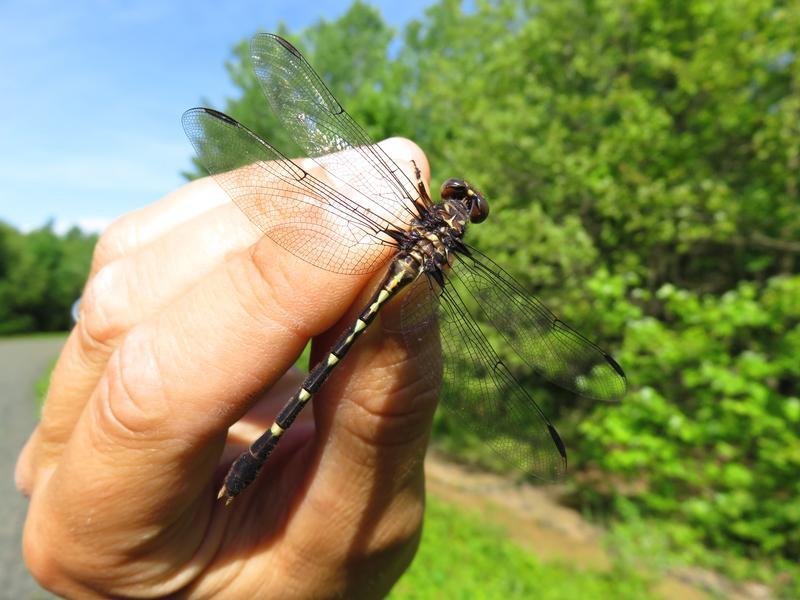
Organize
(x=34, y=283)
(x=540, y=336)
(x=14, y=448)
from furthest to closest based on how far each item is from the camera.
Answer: (x=34, y=283) → (x=14, y=448) → (x=540, y=336)

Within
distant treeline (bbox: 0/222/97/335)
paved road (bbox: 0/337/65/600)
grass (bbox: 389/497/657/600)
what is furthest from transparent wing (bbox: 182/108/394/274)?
distant treeline (bbox: 0/222/97/335)

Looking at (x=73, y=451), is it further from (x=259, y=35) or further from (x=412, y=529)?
(x=259, y=35)

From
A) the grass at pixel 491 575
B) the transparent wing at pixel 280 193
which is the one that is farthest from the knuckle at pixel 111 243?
the grass at pixel 491 575

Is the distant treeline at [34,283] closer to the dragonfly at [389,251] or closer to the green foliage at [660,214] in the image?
the green foliage at [660,214]

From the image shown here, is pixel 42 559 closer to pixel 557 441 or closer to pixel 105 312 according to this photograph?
pixel 105 312

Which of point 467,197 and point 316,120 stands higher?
point 467,197

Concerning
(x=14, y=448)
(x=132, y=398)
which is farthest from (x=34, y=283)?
(x=132, y=398)

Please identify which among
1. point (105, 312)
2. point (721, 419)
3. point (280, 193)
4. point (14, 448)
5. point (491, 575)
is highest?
point (721, 419)
